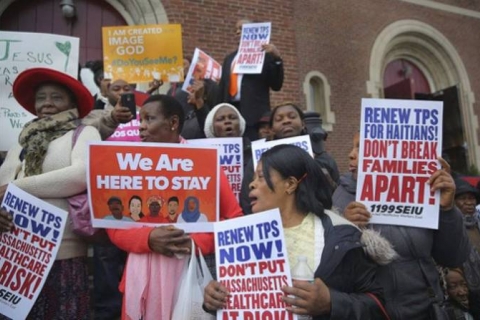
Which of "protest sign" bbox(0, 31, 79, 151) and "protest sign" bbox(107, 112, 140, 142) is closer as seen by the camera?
"protest sign" bbox(107, 112, 140, 142)

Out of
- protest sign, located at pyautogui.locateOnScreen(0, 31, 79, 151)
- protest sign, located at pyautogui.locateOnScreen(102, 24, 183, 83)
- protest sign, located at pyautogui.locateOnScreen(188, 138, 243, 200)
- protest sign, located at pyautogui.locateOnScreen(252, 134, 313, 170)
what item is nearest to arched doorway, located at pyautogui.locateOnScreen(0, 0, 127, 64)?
protest sign, located at pyautogui.locateOnScreen(102, 24, 183, 83)

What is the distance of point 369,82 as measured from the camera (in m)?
11.8

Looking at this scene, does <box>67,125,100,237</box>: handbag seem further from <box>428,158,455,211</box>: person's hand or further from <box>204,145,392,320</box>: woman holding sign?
<box>428,158,455,211</box>: person's hand

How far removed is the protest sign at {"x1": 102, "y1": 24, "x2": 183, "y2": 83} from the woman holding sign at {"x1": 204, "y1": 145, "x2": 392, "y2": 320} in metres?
3.28

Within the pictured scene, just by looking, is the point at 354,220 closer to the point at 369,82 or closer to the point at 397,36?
the point at 369,82

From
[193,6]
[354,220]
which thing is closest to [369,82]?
[193,6]

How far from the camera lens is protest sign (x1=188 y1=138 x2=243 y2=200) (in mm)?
3543

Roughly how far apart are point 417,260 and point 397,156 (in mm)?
519

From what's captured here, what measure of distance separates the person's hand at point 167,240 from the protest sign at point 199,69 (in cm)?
308

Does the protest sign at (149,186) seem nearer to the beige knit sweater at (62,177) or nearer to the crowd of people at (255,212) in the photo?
the crowd of people at (255,212)

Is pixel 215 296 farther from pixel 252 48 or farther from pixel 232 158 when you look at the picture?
pixel 252 48

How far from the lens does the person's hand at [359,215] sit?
2.32 meters

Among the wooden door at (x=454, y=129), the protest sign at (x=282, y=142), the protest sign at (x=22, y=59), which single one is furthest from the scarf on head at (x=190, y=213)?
the wooden door at (x=454, y=129)

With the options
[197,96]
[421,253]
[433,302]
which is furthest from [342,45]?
[433,302]
